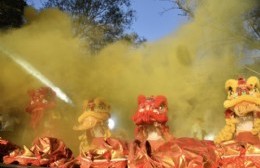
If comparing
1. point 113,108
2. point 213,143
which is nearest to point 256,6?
point 113,108

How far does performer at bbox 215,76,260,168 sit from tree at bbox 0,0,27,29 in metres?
4.27

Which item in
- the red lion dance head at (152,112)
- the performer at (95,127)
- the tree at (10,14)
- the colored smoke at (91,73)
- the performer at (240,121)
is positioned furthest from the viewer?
the tree at (10,14)

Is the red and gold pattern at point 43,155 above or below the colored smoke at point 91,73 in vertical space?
below

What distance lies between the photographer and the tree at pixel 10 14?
23.7ft

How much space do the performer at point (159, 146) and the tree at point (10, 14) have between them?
3.85 meters

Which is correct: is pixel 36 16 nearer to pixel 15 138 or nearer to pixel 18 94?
pixel 18 94

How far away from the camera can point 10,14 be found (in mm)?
7383

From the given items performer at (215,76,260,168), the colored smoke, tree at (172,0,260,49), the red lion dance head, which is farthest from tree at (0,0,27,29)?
performer at (215,76,260,168)

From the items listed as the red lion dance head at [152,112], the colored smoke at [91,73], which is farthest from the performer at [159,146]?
the colored smoke at [91,73]

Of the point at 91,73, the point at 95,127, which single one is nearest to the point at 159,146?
the point at 95,127

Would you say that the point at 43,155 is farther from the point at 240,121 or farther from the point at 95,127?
the point at 240,121

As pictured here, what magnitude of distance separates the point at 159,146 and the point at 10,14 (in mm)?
4475

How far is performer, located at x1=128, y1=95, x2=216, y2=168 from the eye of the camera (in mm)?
3653

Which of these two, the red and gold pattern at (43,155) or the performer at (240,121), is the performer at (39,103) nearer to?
the red and gold pattern at (43,155)
